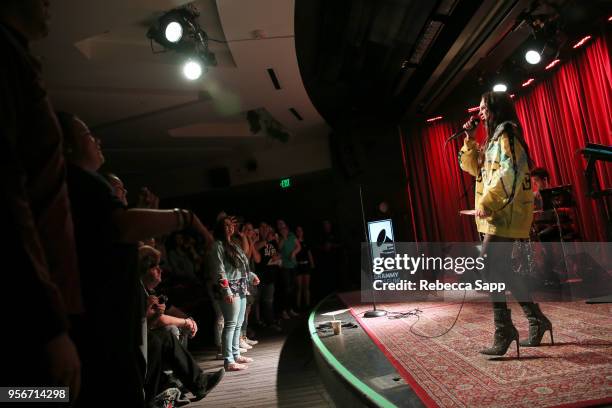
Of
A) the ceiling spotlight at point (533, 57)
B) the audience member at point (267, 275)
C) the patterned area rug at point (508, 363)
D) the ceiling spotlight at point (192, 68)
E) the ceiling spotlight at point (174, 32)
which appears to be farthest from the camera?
the audience member at point (267, 275)

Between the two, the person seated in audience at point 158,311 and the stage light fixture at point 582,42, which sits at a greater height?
the stage light fixture at point 582,42

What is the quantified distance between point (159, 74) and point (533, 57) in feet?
15.4

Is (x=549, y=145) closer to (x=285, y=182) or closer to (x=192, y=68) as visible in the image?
(x=192, y=68)

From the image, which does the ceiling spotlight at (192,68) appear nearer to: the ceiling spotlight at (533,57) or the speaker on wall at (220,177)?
the ceiling spotlight at (533,57)

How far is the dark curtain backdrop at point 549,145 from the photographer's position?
4816mm

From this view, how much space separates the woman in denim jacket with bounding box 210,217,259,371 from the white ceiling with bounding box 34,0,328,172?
207 centimetres

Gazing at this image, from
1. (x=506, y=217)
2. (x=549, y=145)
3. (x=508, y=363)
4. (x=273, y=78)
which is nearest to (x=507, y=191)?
(x=506, y=217)

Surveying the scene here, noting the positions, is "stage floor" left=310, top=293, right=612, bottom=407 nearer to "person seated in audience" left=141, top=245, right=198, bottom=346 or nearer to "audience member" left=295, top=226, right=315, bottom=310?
"person seated in audience" left=141, top=245, right=198, bottom=346

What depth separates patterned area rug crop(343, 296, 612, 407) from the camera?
1677mm

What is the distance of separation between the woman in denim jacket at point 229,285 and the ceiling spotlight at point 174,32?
5.93ft

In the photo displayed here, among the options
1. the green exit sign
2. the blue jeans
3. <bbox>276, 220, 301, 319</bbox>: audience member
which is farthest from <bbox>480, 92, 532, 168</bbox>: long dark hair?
the green exit sign

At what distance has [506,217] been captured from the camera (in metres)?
2.28

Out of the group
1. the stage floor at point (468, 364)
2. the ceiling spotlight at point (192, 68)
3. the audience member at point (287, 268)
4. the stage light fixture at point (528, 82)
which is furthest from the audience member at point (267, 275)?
the stage light fixture at point (528, 82)

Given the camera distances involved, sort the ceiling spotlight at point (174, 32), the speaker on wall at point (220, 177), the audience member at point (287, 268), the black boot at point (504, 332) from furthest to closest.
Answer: the speaker on wall at point (220, 177) → the audience member at point (287, 268) → the ceiling spotlight at point (174, 32) → the black boot at point (504, 332)
